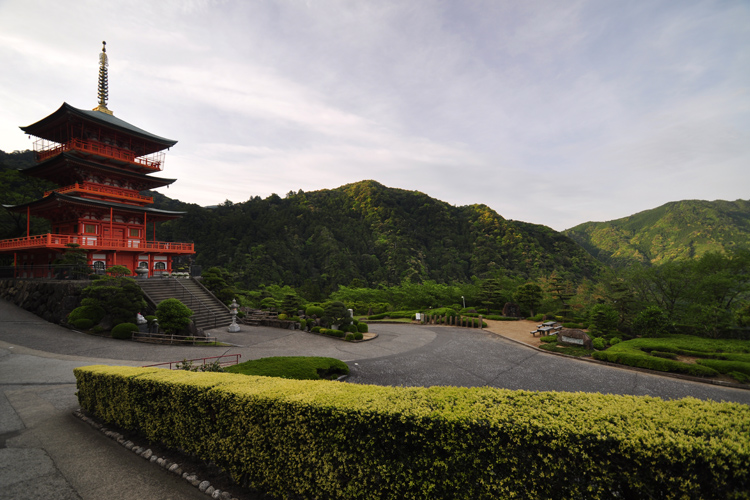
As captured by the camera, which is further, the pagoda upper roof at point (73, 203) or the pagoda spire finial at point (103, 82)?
the pagoda spire finial at point (103, 82)

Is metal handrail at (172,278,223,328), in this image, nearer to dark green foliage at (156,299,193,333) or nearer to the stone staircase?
the stone staircase

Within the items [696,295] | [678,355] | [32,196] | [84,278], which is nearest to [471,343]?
[678,355]

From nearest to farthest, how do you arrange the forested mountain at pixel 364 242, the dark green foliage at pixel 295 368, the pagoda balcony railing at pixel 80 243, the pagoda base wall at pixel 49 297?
1. the dark green foliage at pixel 295 368
2. the pagoda base wall at pixel 49 297
3. the pagoda balcony railing at pixel 80 243
4. the forested mountain at pixel 364 242

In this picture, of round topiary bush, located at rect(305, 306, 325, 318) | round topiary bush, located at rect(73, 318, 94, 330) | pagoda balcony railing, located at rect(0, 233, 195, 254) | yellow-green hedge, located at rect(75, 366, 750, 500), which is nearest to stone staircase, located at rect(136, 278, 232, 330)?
round topiary bush, located at rect(73, 318, 94, 330)

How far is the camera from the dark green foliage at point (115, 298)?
16438mm

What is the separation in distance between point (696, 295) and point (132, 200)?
38.2m

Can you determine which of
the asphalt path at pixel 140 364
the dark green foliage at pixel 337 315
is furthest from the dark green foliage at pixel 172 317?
the dark green foliage at pixel 337 315

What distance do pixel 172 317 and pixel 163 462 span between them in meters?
12.5

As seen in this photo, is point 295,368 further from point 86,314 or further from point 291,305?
point 86,314

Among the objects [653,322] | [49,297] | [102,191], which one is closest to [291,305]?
[49,297]

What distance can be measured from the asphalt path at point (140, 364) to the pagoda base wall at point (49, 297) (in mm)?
549

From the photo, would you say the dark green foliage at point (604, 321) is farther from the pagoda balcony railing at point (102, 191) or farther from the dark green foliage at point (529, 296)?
the pagoda balcony railing at point (102, 191)

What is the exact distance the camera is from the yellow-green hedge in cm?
288

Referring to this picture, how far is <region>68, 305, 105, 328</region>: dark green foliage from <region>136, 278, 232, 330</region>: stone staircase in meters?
2.61
